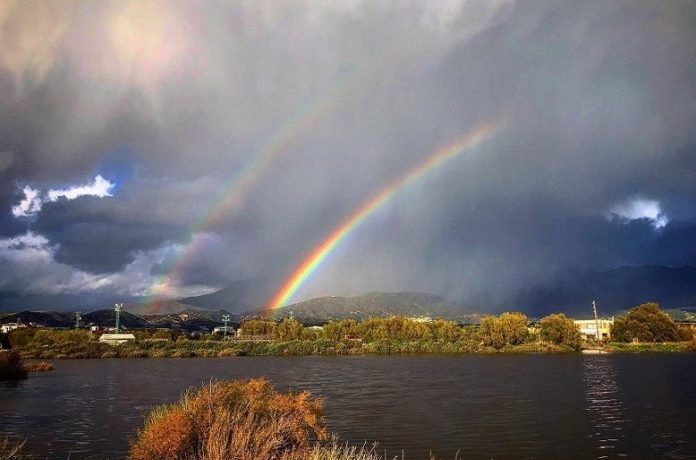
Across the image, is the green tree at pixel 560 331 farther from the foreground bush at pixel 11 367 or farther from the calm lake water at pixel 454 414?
the foreground bush at pixel 11 367

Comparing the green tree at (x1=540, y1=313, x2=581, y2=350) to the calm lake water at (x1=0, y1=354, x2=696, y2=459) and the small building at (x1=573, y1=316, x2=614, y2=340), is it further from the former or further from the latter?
the calm lake water at (x1=0, y1=354, x2=696, y2=459)

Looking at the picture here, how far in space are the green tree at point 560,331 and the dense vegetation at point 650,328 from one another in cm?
1495

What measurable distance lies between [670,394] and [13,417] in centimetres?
4748

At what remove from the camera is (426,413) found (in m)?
36.6

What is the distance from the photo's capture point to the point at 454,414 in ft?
118

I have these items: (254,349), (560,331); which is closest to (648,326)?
(560,331)

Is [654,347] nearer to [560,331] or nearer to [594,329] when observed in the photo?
[560,331]

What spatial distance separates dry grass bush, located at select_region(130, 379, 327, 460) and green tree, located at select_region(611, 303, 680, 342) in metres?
141

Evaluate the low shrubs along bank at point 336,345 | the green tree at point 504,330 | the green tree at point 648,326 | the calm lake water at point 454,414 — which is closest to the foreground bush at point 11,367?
the calm lake water at point 454,414

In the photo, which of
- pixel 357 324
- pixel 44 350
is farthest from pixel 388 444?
pixel 357 324

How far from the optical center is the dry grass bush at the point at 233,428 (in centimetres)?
1534

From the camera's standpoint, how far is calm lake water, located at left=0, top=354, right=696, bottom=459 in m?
25.8

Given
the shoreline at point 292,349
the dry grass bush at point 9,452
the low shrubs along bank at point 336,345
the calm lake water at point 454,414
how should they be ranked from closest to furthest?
the dry grass bush at point 9,452 < the calm lake water at point 454,414 < the shoreline at point 292,349 < the low shrubs along bank at point 336,345

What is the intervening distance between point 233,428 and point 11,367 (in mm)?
62022
